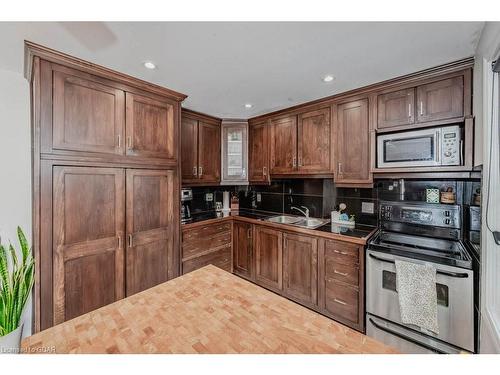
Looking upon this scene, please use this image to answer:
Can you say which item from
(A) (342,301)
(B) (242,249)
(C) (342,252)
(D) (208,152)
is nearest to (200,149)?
(D) (208,152)

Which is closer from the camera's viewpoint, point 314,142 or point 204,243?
point 314,142

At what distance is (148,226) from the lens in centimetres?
202

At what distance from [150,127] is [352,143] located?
6.52 ft

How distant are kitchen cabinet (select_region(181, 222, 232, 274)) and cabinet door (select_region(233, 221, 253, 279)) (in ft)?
0.28

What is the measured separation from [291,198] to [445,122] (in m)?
1.82

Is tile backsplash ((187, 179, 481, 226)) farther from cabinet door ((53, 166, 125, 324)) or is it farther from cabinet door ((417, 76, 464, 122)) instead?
cabinet door ((53, 166, 125, 324))

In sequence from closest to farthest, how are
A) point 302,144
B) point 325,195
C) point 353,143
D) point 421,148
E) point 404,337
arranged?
1. point 404,337
2. point 421,148
3. point 353,143
4. point 302,144
5. point 325,195

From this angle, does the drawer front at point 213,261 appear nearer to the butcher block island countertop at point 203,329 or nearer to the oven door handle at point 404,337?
the butcher block island countertop at point 203,329

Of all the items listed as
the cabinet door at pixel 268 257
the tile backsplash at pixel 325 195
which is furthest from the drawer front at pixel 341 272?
the tile backsplash at pixel 325 195

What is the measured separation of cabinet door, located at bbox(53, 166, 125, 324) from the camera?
1.53m

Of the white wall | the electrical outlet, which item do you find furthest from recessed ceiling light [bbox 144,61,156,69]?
the electrical outlet

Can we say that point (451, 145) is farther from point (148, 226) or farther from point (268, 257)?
point (148, 226)
